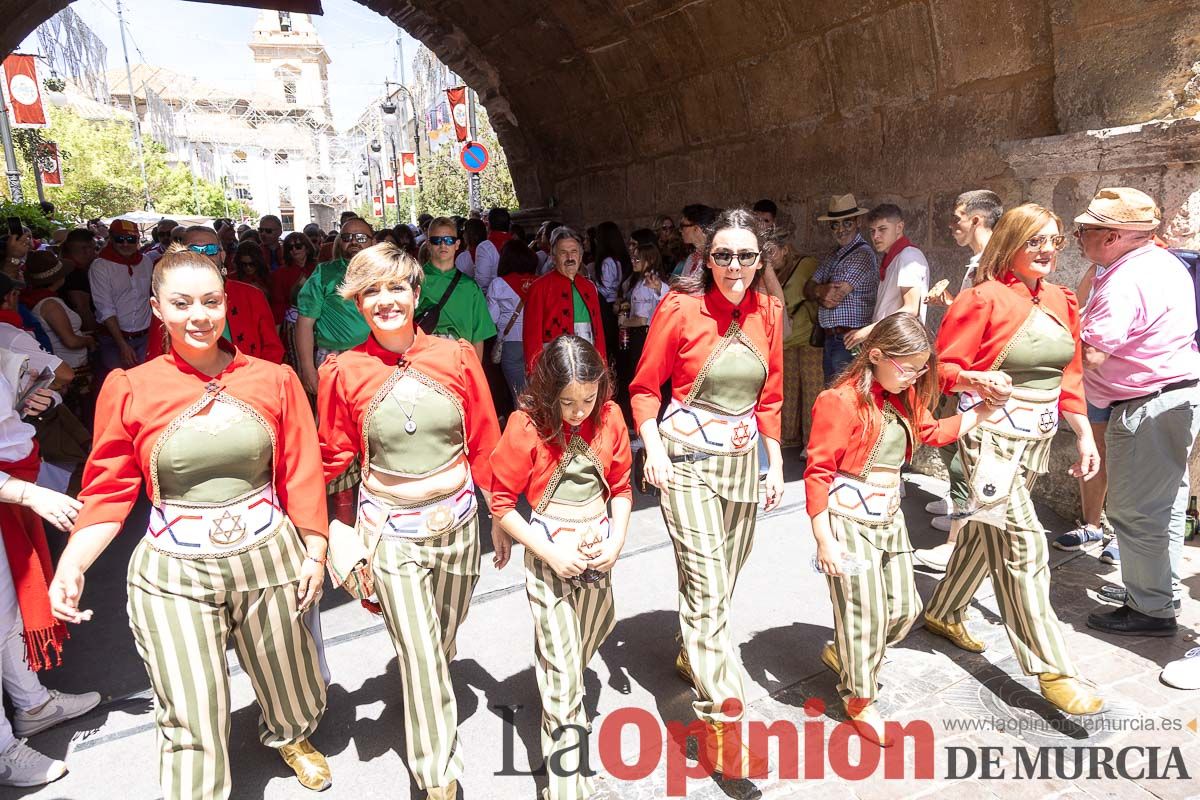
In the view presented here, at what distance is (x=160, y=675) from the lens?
6.75 ft

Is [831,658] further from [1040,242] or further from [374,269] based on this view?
[374,269]

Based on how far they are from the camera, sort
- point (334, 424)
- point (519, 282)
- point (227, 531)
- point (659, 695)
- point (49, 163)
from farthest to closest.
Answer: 1. point (49, 163)
2. point (519, 282)
3. point (659, 695)
4. point (334, 424)
5. point (227, 531)

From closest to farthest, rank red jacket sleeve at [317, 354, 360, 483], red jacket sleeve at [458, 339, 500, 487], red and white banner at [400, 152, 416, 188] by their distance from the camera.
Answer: red jacket sleeve at [317, 354, 360, 483], red jacket sleeve at [458, 339, 500, 487], red and white banner at [400, 152, 416, 188]

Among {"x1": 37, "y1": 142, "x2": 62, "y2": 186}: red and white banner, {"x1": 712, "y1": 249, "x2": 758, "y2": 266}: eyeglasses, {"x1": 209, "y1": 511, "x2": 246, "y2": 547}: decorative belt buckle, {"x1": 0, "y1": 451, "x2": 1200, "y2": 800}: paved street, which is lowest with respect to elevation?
{"x1": 0, "y1": 451, "x2": 1200, "y2": 800}: paved street

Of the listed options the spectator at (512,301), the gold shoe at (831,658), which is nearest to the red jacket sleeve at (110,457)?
the gold shoe at (831,658)

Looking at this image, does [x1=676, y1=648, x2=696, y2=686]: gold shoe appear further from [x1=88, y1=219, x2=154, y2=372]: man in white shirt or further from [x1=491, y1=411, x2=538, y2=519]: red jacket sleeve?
Answer: [x1=88, y1=219, x2=154, y2=372]: man in white shirt

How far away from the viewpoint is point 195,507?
2.08 metres

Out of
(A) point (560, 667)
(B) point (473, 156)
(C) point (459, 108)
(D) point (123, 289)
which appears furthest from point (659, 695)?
(C) point (459, 108)

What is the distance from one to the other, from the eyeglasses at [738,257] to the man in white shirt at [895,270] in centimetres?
211

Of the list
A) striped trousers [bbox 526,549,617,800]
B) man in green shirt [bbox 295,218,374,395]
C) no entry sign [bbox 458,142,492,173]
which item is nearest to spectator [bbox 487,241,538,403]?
man in green shirt [bbox 295,218,374,395]

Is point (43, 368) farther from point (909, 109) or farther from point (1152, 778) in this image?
point (909, 109)

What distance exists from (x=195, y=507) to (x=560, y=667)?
1130 mm

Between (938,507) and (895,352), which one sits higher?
(895,352)

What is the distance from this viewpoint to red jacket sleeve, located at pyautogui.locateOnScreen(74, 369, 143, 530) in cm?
201
